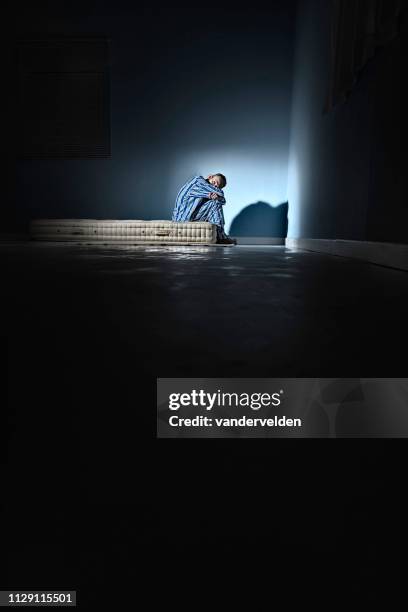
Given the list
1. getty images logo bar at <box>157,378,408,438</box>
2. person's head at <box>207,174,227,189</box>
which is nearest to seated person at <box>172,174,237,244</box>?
person's head at <box>207,174,227,189</box>

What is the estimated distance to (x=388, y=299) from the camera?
3.15 feet

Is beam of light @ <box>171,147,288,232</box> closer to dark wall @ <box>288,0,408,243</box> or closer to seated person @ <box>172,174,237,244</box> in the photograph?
dark wall @ <box>288,0,408,243</box>

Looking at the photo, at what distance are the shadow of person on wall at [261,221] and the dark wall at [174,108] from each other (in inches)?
3.4

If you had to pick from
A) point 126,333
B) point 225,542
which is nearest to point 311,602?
point 225,542

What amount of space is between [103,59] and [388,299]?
543 cm

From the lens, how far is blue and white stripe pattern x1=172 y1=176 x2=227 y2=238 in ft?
14.5

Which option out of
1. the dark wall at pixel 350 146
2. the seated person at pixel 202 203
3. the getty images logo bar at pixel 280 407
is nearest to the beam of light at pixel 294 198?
the dark wall at pixel 350 146

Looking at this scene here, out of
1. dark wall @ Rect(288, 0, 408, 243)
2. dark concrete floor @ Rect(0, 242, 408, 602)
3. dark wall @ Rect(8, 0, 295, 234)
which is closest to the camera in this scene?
dark concrete floor @ Rect(0, 242, 408, 602)

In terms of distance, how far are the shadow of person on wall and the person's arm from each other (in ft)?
3.28

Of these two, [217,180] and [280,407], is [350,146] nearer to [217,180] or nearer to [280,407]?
[217,180]

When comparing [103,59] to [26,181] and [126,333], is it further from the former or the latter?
[126,333]

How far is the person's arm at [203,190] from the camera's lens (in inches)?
173

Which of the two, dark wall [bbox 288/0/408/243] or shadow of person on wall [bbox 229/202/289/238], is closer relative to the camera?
dark wall [bbox 288/0/408/243]

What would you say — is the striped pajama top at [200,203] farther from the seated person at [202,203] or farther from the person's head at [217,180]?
the person's head at [217,180]
